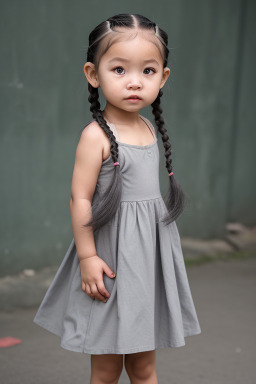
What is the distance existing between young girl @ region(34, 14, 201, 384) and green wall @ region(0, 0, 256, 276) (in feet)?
3.24

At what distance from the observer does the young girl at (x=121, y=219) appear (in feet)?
7.23

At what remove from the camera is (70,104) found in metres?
4.16

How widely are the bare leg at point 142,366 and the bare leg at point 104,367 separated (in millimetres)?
72

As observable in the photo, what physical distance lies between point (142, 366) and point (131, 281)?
1.30 feet

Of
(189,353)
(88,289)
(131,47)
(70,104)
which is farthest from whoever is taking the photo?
(70,104)

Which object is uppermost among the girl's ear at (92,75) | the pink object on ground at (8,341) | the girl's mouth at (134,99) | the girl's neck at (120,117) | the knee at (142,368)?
the girl's ear at (92,75)

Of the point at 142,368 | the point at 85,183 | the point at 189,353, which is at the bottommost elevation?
the point at 189,353

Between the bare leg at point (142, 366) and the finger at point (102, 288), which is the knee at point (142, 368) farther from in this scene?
the finger at point (102, 288)

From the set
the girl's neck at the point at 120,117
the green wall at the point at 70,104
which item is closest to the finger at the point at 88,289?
the girl's neck at the point at 120,117

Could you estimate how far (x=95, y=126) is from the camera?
225 cm

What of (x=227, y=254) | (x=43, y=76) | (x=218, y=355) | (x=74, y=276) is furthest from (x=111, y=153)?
(x=227, y=254)

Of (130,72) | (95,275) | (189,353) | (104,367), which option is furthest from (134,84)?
(189,353)

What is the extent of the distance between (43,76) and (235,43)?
183 cm

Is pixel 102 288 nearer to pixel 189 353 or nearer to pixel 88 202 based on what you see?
pixel 88 202
